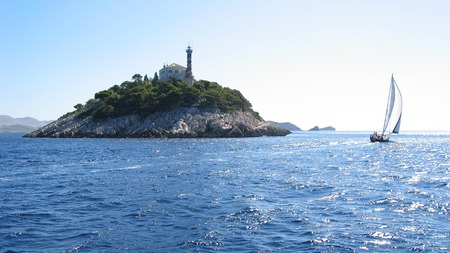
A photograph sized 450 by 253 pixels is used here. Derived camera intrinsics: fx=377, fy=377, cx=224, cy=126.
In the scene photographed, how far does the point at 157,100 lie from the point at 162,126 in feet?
44.8

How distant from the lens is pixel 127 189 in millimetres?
30484

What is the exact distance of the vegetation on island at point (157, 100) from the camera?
14050 cm

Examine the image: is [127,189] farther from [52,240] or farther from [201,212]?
[52,240]

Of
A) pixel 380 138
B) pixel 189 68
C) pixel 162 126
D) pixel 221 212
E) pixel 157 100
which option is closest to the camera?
pixel 221 212

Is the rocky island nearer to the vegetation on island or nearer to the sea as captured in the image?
the vegetation on island

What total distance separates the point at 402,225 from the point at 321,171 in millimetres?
24215

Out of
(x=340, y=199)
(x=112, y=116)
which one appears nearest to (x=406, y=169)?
(x=340, y=199)

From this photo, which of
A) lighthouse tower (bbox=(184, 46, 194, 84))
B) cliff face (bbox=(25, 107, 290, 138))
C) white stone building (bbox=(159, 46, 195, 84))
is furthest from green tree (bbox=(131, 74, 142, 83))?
cliff face (bbox=(25, 107, 290, 138))

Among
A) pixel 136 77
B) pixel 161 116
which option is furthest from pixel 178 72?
pixel 161 116

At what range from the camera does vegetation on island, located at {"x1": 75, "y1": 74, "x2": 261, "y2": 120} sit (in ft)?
461

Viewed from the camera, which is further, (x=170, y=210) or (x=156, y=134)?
(x=156, y=134)

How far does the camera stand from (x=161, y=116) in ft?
451

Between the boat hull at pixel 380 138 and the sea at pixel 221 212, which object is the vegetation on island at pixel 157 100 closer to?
the boat hull at pixel 380 138

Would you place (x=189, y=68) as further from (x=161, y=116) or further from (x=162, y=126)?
(x=162, y=126)
